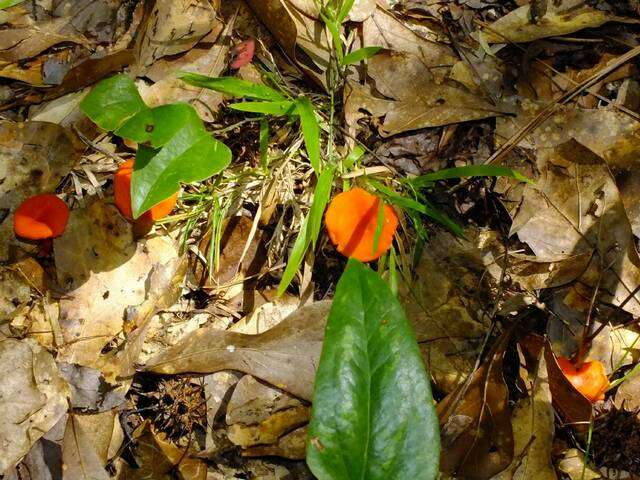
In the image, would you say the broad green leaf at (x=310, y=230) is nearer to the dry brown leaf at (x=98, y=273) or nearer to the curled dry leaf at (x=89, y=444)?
the dry brown leaf at (x=98, y=273)

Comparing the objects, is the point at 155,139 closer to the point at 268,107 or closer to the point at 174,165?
the point at 174,165

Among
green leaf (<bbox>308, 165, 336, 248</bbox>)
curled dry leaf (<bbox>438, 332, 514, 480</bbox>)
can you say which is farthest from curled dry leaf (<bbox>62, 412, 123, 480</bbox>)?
curled dry leaf (<bbox>438, 332, 514, 480</bbox>)

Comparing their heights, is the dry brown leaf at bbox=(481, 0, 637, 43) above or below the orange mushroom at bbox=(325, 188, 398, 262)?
above

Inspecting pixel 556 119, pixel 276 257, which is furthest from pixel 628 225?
pixel 276 257

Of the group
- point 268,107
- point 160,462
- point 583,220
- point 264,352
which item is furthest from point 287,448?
point 583,220

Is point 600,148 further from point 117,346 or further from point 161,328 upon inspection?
point 117,346

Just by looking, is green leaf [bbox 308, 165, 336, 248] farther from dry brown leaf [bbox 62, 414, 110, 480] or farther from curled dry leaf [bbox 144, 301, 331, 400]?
dry brown leaf [bbox 62, 414, 110, 480]
